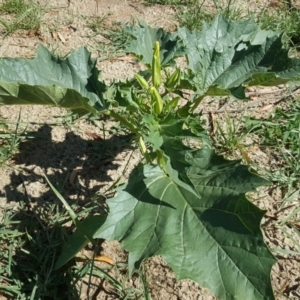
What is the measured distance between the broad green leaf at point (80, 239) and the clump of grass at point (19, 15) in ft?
6.55

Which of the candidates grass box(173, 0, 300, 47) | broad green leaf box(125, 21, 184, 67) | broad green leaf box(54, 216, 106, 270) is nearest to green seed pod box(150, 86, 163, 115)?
broad green leaf box(125, 21, 184, 67)

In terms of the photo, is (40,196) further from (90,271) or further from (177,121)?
(177,121)

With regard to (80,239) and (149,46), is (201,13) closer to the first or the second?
(149,46)

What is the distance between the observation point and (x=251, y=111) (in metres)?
3.20

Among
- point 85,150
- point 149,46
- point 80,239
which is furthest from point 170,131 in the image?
point 85,150

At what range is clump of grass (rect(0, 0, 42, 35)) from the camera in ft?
12.2

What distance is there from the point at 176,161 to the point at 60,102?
0.46 meters

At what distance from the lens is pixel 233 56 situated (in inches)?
88.5

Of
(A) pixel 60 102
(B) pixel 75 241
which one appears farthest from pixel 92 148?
(A) pixel 60 102

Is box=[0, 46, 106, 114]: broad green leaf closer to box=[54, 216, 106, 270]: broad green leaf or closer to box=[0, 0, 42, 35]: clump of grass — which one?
box=[54, 216, 106, 270]: broad green leaf

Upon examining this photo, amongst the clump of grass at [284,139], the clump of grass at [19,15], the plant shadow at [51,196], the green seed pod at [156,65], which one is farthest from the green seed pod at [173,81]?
the clump of grass at [19,15]

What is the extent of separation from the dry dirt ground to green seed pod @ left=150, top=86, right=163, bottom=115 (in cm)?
74

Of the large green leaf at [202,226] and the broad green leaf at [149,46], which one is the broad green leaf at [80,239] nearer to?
the large green leaf at [202,226]

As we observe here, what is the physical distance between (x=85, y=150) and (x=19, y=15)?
1.41m
